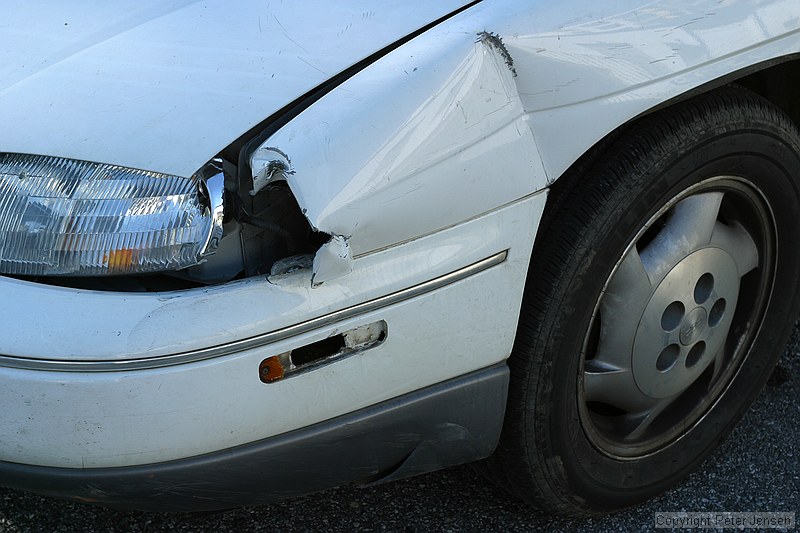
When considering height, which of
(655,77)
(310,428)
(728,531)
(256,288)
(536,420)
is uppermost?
(655,77)

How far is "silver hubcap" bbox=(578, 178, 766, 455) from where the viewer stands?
2.16m

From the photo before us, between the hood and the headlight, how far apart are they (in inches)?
1.4

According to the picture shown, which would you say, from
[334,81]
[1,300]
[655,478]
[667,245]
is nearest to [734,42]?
[667,245]

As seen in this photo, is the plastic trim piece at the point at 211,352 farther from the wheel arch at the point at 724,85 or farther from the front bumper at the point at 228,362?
the wheel arch at the point at 724,85

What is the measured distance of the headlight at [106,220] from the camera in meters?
1.68

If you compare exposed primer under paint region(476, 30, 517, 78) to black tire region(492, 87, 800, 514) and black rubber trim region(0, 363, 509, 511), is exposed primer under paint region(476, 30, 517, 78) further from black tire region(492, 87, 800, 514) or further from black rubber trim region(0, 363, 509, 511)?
black rubber trim region(0, 363, 509, 511)

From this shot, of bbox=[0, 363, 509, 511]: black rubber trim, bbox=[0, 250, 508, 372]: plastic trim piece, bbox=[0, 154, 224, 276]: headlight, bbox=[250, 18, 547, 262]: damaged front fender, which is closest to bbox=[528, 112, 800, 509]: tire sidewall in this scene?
bbox=[0, 363, 509, 511]: black rubber trim

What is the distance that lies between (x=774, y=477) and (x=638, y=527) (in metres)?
0.41

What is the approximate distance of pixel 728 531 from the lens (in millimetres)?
2434

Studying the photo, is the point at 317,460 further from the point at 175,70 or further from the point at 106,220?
the point at 175,70

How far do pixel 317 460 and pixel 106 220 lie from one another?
0.58m

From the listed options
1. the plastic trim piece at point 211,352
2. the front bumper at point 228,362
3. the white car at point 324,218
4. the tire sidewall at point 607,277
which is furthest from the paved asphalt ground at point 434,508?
the plastic trim piece at point 211,352

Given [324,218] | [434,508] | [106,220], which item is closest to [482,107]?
[324,218]

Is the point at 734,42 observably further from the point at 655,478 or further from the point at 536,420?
the point at 655,478
